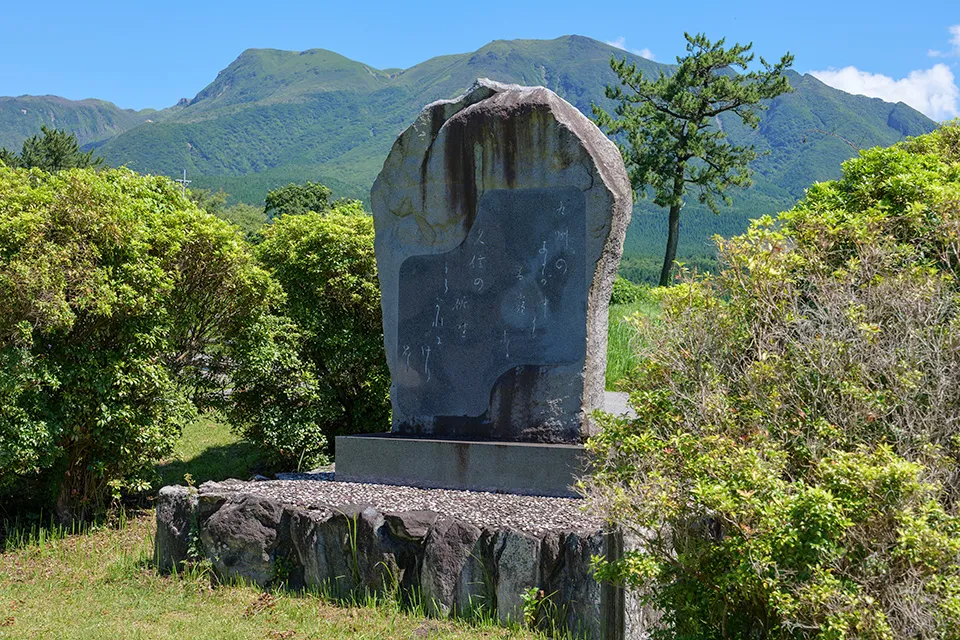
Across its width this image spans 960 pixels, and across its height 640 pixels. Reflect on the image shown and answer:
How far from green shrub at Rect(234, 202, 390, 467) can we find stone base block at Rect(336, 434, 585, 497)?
170 centimetres

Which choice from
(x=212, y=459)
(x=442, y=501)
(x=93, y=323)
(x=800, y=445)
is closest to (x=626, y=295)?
(x=212, y=459)

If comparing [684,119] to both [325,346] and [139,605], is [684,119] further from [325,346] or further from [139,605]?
[139,605]

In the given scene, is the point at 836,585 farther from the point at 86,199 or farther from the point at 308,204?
the point at 308,204

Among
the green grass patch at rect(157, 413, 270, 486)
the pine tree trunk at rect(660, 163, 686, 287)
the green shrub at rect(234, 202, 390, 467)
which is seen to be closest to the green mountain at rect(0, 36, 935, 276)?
the pine tree trunk at rect(660, 163, 686, 287)

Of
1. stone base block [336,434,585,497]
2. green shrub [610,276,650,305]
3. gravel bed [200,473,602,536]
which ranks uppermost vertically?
green shrub [610,276,650,305]

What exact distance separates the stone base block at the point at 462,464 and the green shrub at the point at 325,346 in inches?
67.0

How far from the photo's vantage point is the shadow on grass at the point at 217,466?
9398mm

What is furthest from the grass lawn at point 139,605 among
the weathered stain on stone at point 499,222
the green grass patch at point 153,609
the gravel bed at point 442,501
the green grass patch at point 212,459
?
the green grass patch at point 212,459

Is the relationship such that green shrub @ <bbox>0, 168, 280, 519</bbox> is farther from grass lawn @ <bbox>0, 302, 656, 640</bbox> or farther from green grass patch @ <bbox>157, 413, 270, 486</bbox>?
green grass patch @ <bbox>157, 413, 270, 486</bbox>

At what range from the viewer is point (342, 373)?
361 inches

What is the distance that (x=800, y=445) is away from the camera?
3447 mm

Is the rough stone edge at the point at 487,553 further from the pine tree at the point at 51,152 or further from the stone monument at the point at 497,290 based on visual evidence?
the pine tree at the point at 51,152

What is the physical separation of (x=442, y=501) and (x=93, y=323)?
3318 millimetres

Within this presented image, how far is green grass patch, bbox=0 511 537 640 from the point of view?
200 inches
